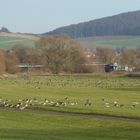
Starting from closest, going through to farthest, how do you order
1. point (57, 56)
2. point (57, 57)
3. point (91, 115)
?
point (91, 115), point (57, 57), point (57, 56)

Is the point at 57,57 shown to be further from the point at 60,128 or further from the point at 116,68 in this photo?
the point at 60,128

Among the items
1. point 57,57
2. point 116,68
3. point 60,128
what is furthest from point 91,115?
point 116,68

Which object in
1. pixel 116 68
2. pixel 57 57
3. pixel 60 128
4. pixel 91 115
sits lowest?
pixel 116 68

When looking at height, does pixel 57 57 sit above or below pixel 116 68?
above

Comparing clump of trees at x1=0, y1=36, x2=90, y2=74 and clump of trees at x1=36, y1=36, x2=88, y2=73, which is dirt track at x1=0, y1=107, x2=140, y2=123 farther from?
clump of trees at x1=36, y1=36, x2=88, y2=73

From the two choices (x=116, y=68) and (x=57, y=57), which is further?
(x=116, y=68)

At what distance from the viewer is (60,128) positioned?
88.1 ft

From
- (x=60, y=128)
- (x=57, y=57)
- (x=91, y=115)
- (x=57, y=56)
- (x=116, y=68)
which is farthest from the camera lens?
(x=116, y=68)

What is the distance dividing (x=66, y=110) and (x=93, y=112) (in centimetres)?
241

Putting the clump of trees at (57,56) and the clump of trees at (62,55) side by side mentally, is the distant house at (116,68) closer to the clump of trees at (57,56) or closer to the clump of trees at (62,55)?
the clump of trees at (57,56)

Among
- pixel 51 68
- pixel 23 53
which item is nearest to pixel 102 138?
pixel 51 68

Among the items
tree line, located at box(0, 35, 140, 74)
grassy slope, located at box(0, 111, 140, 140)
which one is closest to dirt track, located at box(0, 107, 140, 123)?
grassy slope, located at box(0, 111, 140, 140)

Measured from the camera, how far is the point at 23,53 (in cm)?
Result: 18300

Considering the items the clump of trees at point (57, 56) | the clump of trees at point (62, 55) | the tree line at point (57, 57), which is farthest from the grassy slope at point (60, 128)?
the clump of trees at point (62, 55)
